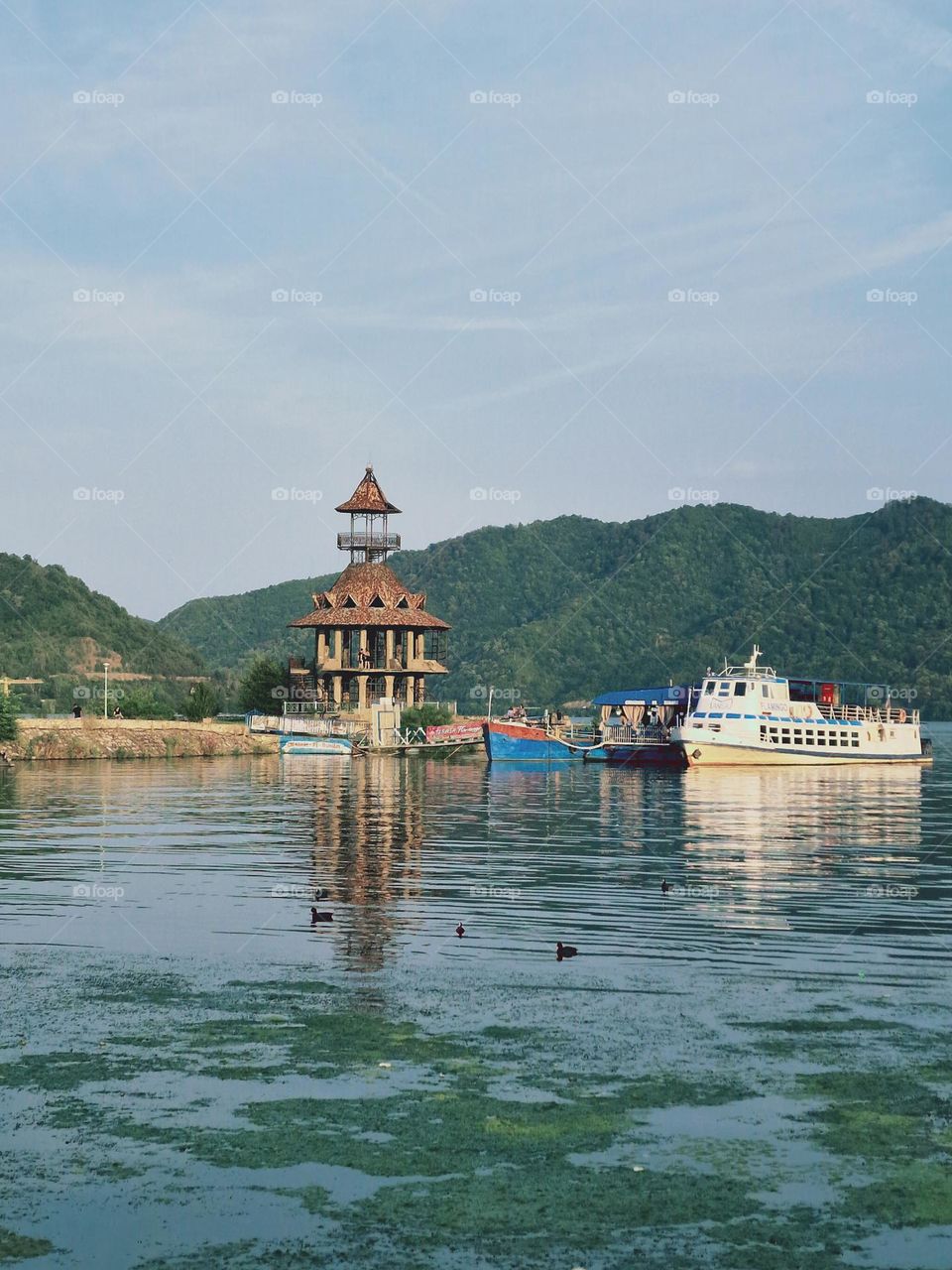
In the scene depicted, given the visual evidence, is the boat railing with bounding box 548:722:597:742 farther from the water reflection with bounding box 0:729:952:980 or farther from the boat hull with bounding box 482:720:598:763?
the water reflection with bounding box 0:729:952:980

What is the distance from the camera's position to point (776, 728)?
115 m

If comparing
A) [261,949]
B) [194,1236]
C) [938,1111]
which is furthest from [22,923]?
[938,1111]

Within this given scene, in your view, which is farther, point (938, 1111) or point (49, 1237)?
point (938, 1111)

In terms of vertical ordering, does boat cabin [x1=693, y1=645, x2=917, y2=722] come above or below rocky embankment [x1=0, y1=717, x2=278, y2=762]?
above

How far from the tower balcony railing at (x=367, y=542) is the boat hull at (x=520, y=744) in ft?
101

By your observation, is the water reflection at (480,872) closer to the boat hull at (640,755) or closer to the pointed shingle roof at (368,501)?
the boat hull at (640,755)

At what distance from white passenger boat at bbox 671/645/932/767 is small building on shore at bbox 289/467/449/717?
105 feet

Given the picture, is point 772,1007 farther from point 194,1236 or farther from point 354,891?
point 354,891

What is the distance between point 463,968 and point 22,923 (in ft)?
34.4

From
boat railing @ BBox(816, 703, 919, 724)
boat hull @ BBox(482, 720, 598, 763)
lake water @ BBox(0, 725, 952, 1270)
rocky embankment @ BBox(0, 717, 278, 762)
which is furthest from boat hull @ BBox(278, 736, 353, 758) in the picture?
lake water @ BBox(0, 725, 952, 1270)

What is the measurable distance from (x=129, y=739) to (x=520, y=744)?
107 ft

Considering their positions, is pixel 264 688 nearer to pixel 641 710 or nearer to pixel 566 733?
pixel 566 733

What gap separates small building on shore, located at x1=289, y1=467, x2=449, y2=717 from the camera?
458 ft

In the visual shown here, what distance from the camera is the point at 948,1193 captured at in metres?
14.5
